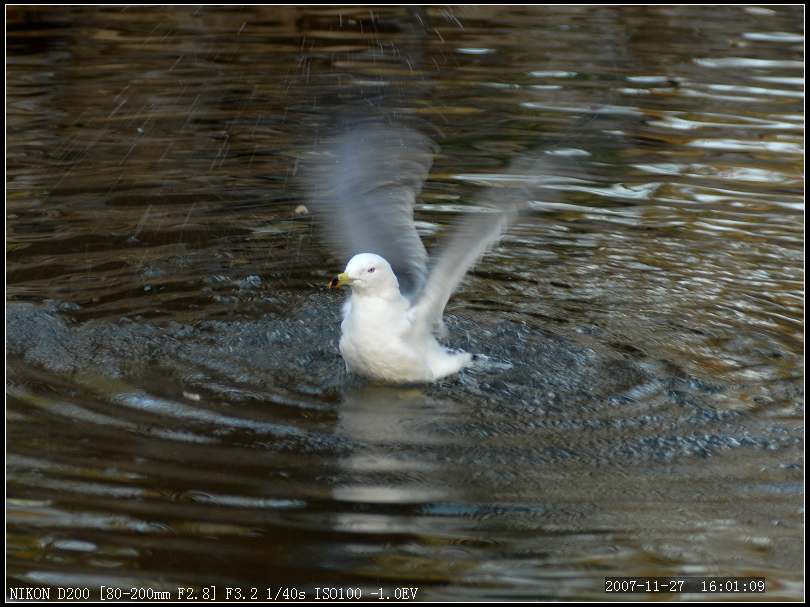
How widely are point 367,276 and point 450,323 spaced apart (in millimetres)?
1059

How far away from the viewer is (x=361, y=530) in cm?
510

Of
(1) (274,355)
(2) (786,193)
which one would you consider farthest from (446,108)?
(1) (274,355)

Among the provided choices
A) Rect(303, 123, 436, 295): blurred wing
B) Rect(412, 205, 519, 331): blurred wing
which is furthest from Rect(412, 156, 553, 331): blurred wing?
Rect(303, 123, 436, 295): blurred wing

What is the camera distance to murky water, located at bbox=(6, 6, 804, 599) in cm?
506

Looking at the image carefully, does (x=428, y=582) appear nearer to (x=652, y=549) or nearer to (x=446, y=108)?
(x=652, y=549)

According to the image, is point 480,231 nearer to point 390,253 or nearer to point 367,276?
point 367,276

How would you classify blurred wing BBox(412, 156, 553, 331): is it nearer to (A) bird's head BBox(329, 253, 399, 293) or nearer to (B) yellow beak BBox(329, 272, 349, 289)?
(A) bird's head BBox(329, 253, 399, 293)

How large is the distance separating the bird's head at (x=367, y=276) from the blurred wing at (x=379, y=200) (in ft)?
1.72

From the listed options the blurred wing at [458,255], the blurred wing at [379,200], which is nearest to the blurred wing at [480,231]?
the blurred wing at [458,255]

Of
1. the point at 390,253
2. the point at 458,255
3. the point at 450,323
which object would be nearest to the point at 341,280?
the point at 458,255

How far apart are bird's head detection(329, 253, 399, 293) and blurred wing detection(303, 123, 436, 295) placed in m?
0.52

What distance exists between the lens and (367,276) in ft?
22.0

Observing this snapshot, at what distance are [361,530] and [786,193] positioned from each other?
235 inches

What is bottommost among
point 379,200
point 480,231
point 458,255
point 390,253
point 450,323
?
point 450,323
